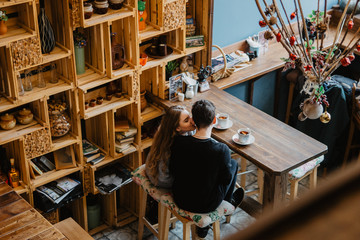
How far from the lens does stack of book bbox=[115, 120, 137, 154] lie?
4.01 meters

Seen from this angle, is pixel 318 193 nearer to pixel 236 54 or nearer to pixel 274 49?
pixel 236 54

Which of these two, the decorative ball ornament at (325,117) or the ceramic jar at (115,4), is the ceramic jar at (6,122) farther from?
the decorative ball ornament at (325,117)

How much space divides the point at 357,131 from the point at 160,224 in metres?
2.42

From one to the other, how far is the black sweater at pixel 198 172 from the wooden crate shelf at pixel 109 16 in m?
1.01

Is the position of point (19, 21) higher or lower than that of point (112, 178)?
higher

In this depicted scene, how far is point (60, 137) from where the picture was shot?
378 centimetres

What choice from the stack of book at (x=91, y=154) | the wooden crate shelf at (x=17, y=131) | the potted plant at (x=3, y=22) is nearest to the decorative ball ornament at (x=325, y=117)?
the stack of book at (x=91, y=154)

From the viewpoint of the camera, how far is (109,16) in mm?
3438

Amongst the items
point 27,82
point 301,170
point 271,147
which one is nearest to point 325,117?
point 271,147

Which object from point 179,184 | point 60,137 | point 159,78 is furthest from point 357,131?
point 60,137

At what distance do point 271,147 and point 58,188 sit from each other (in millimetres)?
1728

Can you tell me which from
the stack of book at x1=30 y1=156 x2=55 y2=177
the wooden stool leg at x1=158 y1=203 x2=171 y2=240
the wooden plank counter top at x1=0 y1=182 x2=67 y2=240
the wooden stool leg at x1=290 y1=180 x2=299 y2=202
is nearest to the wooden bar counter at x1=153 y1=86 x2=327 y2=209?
the wooden stool leg at x1=290 y1=180 x2=299 y2=202

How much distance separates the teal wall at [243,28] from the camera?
A: 4.75 meters

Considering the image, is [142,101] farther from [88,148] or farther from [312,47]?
[312,47]
